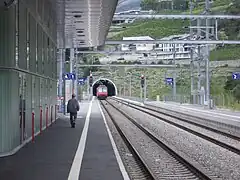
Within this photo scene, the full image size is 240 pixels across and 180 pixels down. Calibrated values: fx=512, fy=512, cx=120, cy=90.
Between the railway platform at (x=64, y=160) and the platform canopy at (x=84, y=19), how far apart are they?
5375 mm

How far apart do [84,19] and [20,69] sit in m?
10.5

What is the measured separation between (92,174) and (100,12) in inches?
508

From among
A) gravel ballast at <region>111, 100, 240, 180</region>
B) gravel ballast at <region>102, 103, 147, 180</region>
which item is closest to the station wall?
gravel ballast at <region>102, 103, 147, 180</region>

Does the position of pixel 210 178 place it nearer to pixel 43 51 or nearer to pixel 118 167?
pixel 118 167

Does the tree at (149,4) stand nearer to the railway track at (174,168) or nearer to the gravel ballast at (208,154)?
the gravel ballast at (208,154)

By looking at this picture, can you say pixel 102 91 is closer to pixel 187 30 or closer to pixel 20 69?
pixel 187 30

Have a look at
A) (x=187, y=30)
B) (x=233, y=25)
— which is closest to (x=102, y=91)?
(x=187, y=30)

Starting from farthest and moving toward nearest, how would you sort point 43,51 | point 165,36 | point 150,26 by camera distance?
1. point 150,26
2. point 165,36
3. point 43,51

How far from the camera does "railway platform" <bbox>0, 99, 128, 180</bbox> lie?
11.0 metres

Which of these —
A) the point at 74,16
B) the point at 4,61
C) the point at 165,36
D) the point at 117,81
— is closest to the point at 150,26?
the point at 165,36

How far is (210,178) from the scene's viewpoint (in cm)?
1117

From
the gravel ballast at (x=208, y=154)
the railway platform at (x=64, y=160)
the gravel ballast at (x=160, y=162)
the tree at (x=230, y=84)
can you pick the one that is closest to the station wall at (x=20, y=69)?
the railway platform at (x=64, y=160)

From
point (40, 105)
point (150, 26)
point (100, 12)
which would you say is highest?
point (150, 26)

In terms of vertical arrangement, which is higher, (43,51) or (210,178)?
(43,51)
